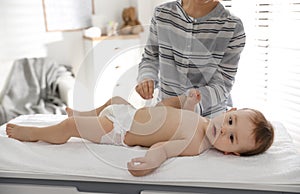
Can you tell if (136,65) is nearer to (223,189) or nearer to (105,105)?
(105,105)

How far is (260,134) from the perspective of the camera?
0.84 meters

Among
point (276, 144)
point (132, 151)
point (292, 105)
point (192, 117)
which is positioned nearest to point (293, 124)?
point (292, 105)

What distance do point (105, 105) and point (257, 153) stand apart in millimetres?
390

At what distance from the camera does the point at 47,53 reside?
275 centimetres

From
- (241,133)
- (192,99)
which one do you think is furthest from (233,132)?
(192,99)

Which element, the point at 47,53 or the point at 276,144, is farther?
the point at 47,53

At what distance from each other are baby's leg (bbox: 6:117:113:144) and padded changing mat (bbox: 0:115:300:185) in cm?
2

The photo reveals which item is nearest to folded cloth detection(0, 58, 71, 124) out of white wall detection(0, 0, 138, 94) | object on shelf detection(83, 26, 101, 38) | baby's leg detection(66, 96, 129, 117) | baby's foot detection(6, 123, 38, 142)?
white wall detection(0, 0, 138, 94)

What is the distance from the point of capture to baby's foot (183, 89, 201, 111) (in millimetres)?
853

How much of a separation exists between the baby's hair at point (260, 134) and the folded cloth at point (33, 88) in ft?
5.28

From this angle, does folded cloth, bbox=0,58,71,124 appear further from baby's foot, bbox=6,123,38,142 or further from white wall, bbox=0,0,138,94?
baby's foot, bbox=6,123,38,142

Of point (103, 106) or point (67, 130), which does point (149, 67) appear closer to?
point (103, 106)

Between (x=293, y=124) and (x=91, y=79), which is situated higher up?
(x=91, y=79)

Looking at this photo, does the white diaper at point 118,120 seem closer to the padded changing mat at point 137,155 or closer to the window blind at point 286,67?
the padded changing mat at point 137,155
